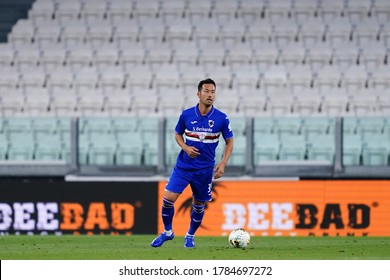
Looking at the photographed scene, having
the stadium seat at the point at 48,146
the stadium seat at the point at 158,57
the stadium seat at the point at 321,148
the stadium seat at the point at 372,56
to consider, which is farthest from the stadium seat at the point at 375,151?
the stadium seat at the point at 158,57

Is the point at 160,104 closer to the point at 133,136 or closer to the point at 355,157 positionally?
the point at 133,136

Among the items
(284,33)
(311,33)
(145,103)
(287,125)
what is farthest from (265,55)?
(287,125)

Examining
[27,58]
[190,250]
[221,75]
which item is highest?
[27,58]

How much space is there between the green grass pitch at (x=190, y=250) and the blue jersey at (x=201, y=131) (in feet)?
3.06

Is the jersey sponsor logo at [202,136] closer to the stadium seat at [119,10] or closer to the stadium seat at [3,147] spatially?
the stadium seat at [3,147]

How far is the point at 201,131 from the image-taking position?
11016 millimetres

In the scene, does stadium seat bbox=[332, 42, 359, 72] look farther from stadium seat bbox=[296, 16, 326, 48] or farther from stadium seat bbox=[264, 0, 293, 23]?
stadium seat bbox=[264, 0, 293, 23]

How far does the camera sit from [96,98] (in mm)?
21641

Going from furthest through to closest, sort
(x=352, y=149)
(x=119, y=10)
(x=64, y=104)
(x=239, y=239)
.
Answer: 1. (x=119, y=10)
2. (x=64, y=104)
3. (x=352, y=149)
4. (x=239, y=239)

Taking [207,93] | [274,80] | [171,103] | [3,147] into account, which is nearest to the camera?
[207,93]

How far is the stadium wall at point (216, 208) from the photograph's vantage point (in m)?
16.9

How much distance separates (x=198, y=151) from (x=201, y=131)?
21cm

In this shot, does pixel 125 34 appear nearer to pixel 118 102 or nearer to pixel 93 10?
pixel 93 10
